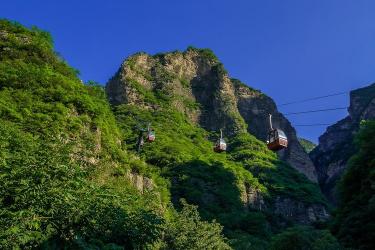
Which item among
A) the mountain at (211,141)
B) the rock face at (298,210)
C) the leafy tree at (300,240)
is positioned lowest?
the leafy tree at (300,240)

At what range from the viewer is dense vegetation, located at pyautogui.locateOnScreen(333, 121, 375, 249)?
25938 millimetres

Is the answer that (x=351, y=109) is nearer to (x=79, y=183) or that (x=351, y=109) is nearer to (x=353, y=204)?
(x=353, y=204)

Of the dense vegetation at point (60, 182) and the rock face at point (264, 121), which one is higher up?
the rock face at point (264, 121)

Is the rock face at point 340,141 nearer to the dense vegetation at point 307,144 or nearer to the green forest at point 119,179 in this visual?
the dense vegetation at point 307,144

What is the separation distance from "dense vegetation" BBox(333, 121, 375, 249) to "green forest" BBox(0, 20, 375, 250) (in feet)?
0.27

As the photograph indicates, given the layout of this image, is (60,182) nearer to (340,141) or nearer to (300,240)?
(300,240)

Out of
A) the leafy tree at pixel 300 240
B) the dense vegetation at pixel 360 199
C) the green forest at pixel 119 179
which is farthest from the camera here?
the dense vegetation at pixel 360 199

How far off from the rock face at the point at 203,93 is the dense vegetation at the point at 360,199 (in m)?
51.5

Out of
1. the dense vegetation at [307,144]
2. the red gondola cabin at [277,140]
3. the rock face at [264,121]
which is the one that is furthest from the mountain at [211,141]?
the dense vegetation at [307,144]

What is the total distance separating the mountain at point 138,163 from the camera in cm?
1164

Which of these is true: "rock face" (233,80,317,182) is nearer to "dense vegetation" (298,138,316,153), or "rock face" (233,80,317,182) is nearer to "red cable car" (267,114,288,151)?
"dense vegetation" (298,138,316,153)

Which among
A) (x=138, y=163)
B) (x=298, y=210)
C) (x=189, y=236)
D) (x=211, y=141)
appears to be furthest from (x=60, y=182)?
(x=211, y=141)

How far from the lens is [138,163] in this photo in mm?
34969

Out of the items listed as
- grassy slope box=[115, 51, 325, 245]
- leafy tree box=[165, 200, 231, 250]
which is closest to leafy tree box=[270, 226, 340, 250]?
leafy tree box=[165, 200, 231, 250]
